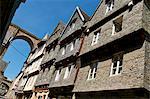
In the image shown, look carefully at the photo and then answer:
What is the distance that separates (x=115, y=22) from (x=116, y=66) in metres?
4.07

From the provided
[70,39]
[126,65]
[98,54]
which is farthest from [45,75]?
[126,65]

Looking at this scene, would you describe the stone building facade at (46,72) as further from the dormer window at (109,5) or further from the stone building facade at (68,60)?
the dormer window at (109,5)

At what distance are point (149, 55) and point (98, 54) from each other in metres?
4.59

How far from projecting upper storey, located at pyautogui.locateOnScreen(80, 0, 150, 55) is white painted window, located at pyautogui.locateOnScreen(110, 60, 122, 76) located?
68.8 inches

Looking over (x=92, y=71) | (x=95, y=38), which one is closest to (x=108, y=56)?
(x=92, y=71)

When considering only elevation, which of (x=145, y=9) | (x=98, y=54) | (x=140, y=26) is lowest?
(x=98, y=54)

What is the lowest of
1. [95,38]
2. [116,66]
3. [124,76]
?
[124,76]

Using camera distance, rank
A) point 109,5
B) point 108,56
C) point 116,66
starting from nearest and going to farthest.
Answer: point 116,66 < point 108,56 < point 109,5

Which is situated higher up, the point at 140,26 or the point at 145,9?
the point at 145,9

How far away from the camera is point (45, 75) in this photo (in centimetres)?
2573

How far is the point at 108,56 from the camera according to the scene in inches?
536

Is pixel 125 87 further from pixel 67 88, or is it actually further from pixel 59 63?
pixel 59 63

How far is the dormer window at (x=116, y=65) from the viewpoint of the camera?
12.2 metres

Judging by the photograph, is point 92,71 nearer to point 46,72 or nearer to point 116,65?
point 116,65
